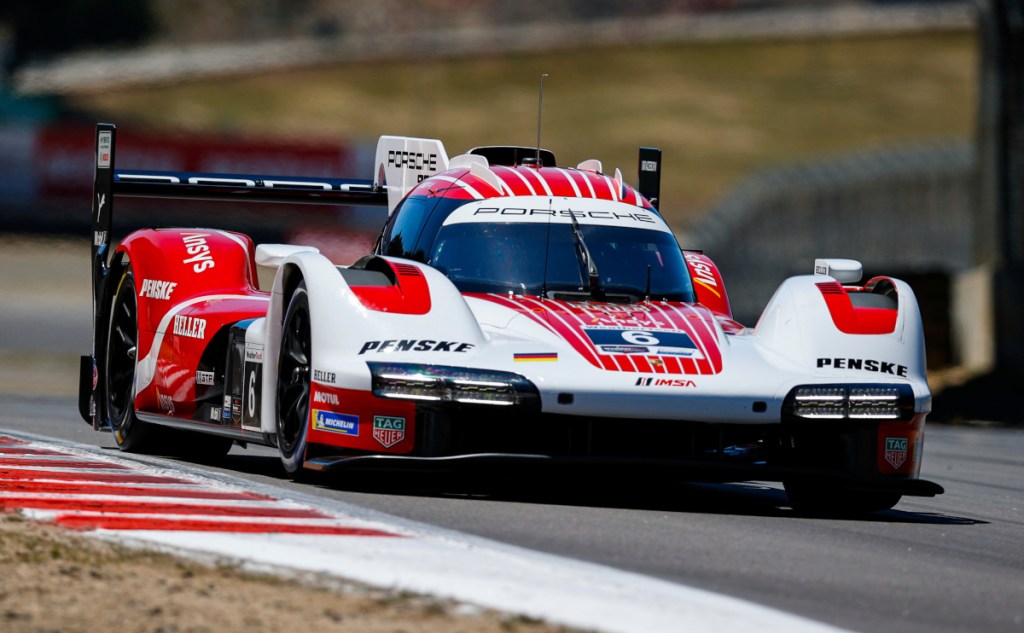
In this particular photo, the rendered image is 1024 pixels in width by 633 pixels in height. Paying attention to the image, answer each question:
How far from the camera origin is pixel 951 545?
699 centimetres

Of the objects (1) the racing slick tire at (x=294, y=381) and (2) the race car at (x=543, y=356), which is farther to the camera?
(1) the racing slick tire at (x=294, y=381)

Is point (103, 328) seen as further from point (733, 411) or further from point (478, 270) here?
point (733, 411)

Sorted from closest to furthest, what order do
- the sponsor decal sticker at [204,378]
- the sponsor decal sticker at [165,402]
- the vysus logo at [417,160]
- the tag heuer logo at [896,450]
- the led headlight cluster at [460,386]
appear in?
the led headlight cluster at [460,386], the tag heuer logo at [896,450], the sponsor decal sticker at [204,378], the sponsor decal sticker at [165,402], the vysus logo at [417,160]

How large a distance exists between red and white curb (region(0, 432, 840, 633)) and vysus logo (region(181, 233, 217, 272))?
2.25 metres

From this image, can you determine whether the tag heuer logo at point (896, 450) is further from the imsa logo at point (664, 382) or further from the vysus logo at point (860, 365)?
the imsa logo at point (664, 382)

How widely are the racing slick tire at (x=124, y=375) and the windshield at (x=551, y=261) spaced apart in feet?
7.45

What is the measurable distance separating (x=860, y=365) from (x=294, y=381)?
2332mm

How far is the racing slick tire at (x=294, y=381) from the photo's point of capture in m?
7.71

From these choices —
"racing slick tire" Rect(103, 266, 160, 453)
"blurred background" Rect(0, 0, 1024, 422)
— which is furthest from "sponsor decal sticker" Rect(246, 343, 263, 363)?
"blurred background" Rect(0, 0, 1024, 422)

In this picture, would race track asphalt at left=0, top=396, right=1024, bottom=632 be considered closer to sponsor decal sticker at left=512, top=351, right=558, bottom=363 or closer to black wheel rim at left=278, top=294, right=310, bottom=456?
black wheel rim at left=278, top=294, right=310, bottom=456

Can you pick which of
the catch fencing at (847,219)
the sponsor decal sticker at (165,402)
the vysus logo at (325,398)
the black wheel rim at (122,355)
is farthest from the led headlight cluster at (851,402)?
the catch fencing at (847,219)

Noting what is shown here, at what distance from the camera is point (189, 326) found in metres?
9.19

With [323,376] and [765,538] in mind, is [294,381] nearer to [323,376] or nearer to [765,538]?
[323,376]

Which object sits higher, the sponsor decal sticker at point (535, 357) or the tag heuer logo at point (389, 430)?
the sponsor decal sticker at point (535, 357)
